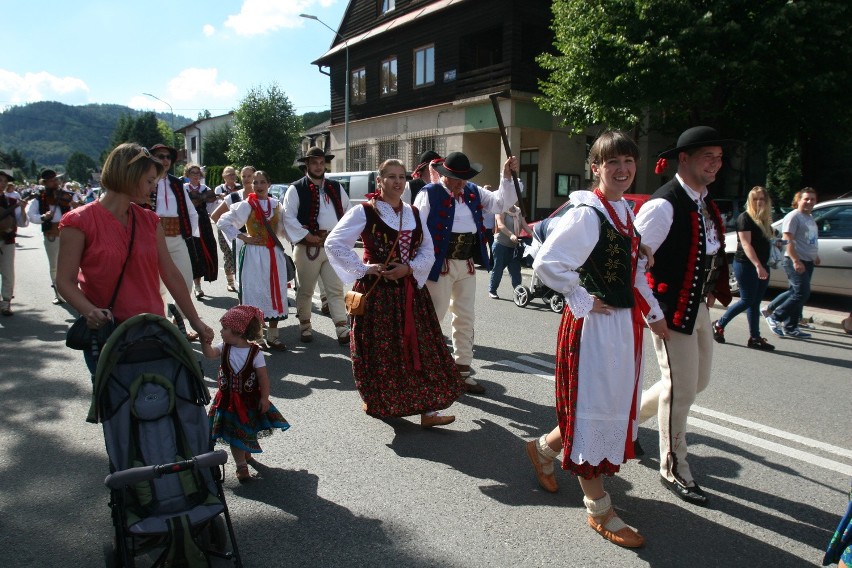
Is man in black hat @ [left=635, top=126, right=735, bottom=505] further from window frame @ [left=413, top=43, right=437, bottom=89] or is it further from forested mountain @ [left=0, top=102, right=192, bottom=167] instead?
forested mountain @ [left=0, top=102, right=192, bottom=167]

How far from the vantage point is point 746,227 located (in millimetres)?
7250

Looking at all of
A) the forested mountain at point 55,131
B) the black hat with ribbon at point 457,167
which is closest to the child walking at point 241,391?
the black hat with ribbon at point 457,167

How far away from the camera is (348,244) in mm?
4633

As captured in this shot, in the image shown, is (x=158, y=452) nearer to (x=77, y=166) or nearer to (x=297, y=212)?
(x=297, y=212)

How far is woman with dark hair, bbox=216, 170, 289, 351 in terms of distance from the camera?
23.5ft

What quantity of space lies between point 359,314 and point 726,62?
12607 millimetres

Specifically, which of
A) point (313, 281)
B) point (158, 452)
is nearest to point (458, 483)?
point (158, 452)

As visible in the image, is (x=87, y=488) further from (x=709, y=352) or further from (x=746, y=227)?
(x=746, y=227)

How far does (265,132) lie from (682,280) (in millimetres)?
37893

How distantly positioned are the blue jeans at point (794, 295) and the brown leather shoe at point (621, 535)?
6095 mm

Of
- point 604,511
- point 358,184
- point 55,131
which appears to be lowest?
point 604,511

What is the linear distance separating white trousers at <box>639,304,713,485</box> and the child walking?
2308 mm

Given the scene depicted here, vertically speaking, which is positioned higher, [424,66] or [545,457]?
[424,66]

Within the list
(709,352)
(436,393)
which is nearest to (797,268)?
(709,352)
